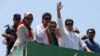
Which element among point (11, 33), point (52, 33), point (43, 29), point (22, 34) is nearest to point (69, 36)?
point (52, 33)

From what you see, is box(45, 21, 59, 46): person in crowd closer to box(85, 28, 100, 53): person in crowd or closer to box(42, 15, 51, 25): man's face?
box(42, 15, 51, 25): man's face

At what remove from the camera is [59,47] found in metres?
9.06

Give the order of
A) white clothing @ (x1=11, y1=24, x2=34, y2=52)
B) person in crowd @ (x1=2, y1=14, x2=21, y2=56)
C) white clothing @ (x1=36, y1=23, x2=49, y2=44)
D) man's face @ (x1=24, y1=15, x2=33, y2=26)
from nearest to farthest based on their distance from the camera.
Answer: white clothing @ (x1=11, y1=24, x2=34, y2=52), man's face @ (x1=24, y1=15, x2=33, y2=26), white clothing @ (x1=36, y1=23, x2=49, y2=44), person in crowd @ (x1=2, y1=14, x2=21, y2=56)

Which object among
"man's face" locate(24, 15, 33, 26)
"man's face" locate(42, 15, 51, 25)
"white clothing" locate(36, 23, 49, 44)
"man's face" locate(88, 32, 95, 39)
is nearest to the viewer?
"man's face" locate(24, 15, 33, 26)

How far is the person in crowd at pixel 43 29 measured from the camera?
9.45m

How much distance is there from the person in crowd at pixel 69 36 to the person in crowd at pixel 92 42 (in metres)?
0.38

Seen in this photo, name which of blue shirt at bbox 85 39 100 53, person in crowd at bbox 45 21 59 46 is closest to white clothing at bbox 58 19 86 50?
person in crowd at bbox 45 21 59 46

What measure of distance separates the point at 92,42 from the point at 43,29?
1669 millimetres

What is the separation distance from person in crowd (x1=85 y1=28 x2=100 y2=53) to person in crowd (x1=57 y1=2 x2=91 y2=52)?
0.38m

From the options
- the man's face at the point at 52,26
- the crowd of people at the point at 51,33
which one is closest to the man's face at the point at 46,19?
the crowd of people at the point at 51,33

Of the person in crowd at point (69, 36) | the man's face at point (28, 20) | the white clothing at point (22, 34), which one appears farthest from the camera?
the person in crowd at point (69, 36)

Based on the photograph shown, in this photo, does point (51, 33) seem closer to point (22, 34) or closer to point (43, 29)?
point (43, 29)

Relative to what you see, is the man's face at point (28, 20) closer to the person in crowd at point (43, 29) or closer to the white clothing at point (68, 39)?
the person in crowd at point (43, 29)

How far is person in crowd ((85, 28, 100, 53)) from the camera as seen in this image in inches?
408
